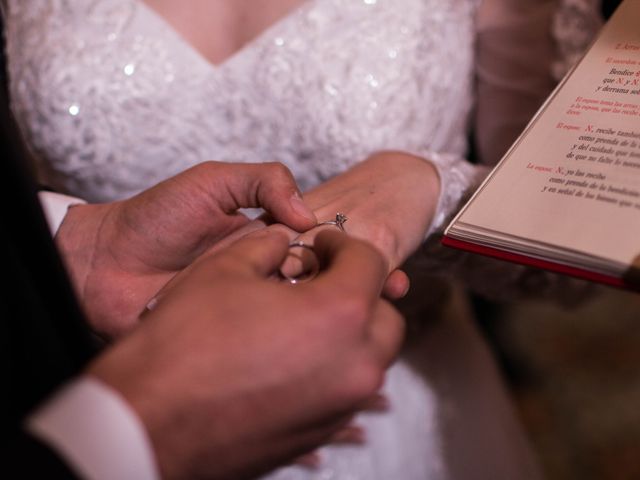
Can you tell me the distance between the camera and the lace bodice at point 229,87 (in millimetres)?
771

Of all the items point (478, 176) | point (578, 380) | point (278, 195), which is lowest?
point (578, 380)

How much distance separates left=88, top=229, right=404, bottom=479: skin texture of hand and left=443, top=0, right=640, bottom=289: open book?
0.15 meters

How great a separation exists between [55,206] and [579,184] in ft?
1.91

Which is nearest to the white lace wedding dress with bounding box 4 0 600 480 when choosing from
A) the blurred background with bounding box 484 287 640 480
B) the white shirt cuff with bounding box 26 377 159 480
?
the white shirt cuff with bounding box 26 377 159 480

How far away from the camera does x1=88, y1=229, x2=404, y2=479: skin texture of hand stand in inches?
16.4

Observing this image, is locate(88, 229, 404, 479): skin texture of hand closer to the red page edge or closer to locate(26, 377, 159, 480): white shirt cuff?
locate(26, 377, 159, 480): white shirt cuff

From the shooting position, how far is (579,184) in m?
0.54

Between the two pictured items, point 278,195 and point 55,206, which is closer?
point 278,195

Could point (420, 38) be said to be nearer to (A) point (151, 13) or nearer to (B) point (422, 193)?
(B) point (422, 193)

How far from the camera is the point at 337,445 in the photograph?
87 centimetres

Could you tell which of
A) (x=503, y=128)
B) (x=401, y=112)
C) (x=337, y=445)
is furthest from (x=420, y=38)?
(x=337, y=445)

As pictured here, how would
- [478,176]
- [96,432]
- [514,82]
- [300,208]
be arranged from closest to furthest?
[96,432], [300,208], [478,176], [514,82]

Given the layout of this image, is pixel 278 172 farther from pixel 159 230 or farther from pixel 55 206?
pixel 55 206

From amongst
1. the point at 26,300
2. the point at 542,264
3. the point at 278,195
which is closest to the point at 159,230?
the point at 278,195
